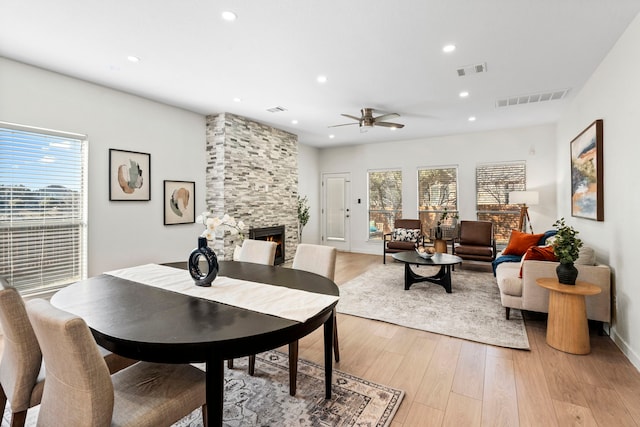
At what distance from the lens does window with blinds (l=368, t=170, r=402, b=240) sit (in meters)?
7.34

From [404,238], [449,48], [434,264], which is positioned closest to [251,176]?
[404,238]

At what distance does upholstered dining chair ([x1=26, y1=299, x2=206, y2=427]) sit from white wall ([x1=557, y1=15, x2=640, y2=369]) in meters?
3.24

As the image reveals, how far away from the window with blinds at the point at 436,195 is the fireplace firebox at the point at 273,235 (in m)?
3.23

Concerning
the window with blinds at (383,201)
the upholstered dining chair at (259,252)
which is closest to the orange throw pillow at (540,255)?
the upholstered dining chair at (259,252)

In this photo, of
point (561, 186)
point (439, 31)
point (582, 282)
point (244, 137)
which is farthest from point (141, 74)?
point (561, 186)

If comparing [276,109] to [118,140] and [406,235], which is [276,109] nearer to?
[118,140]

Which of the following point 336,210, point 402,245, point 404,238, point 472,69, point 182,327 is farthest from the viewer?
point 336,210

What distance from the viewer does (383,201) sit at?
754cm

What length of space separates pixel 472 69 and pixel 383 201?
4.38 metres

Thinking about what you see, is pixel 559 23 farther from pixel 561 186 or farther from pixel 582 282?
pixel 561 186

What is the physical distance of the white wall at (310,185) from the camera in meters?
7.54

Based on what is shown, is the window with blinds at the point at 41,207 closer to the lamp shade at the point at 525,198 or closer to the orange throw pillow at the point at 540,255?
the orange throw pillow at the point at 540,255

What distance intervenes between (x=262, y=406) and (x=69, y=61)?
3.83 meters

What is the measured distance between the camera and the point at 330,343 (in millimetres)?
1840
